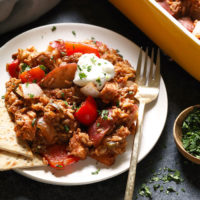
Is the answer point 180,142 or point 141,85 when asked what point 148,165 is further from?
point 141,85

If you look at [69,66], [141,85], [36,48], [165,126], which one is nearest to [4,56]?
[36,48]

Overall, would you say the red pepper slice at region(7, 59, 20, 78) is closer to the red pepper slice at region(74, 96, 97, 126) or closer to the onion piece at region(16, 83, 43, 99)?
the onion piece at region(16, 83, 43, 99)

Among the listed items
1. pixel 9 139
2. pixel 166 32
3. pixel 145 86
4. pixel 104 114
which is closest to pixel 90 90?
pixel 104 114

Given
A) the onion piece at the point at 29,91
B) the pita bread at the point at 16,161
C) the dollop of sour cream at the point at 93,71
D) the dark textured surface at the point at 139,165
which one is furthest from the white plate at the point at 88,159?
the dollop of sour cream at the point at 93,71

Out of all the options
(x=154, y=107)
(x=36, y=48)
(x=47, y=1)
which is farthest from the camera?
(x=47, y=1)

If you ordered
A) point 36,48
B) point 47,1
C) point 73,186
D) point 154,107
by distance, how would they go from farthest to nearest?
point 47,1 → point 36,48 → point 154,107 → point 73,186

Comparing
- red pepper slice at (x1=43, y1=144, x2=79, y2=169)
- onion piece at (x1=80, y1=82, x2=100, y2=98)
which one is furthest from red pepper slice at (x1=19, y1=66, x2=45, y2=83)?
red pepper slice at (x1=43, y1=144, x2=79, y2=169)

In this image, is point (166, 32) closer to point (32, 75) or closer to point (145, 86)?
point (145, 86)
